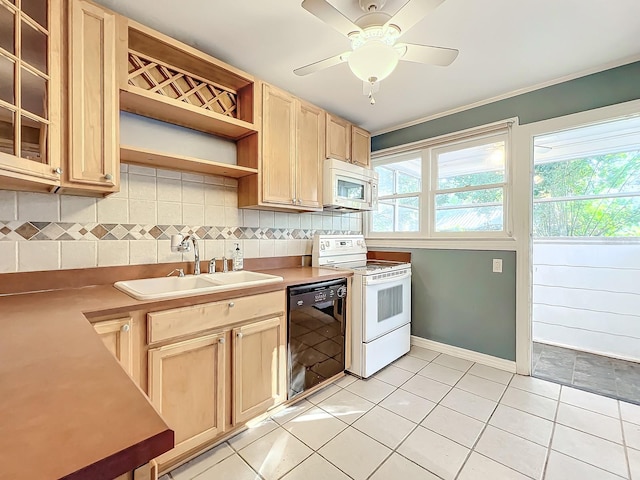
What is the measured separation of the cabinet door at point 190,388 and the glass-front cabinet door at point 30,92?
940mm

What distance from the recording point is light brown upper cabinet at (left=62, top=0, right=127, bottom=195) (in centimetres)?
140

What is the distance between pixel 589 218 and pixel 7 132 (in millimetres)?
4630

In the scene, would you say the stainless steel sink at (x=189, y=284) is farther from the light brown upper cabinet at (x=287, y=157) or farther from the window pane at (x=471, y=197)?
the window pane at (x=471, y=197)

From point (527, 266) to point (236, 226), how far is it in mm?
2423

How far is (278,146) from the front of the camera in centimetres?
234

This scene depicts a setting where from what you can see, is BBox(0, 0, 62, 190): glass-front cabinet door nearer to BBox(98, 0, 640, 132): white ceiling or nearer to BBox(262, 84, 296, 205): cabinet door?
BBox(98, 0, 640, 132): white ceiling

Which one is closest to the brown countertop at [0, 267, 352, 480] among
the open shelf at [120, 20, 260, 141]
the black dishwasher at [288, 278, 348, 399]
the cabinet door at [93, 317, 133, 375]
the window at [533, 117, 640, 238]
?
the cabinet door at [93, 317, 133, 375]

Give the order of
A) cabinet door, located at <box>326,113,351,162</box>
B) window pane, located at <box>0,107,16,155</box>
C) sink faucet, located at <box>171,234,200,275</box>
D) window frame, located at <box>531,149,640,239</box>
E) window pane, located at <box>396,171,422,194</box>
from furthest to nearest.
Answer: window pane, located at <box>396,171,422,194</box>, window frame, located at <box>531,149,640,239</box>, cabinet door, located at <box>326,113,351,162</box>, sink faucet, located at <box>171,234,200,275</box>, window pane, located at <box>0,107,16,155</box>

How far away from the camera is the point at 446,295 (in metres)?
2.92

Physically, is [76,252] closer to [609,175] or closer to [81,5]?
[81,5]

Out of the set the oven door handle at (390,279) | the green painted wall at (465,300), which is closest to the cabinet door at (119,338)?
the oven door handle at (390,279)

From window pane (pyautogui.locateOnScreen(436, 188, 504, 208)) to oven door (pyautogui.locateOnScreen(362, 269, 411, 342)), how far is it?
0.78m

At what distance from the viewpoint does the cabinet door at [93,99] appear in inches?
55.3

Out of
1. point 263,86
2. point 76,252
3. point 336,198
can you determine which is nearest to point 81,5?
point 263,86
